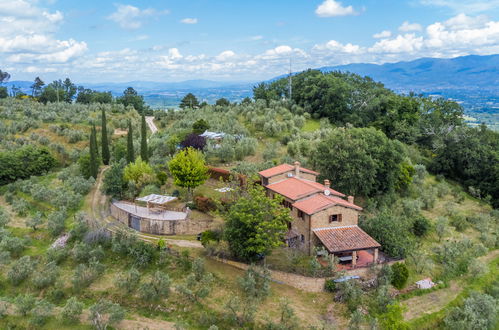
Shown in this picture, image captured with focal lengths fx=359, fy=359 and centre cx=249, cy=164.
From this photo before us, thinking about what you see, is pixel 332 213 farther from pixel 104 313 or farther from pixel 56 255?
pixel 56 255

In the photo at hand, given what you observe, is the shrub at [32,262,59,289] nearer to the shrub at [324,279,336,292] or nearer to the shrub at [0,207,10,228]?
the shrub at [0,207,10,228]

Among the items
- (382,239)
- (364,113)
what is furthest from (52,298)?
(364,113)

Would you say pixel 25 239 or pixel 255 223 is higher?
pixel 255 223

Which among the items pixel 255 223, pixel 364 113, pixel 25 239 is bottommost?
pixel 25 239

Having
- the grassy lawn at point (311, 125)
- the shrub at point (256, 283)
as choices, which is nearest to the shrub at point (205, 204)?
the shrub at point (256, 283)

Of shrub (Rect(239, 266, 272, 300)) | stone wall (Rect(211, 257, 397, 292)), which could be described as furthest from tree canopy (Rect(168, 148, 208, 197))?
shrub (Rect(239, 266, 272, 300))

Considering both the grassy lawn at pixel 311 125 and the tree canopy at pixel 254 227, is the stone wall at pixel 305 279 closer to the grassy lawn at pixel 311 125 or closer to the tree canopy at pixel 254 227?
the tree canopy at pixel 254 227

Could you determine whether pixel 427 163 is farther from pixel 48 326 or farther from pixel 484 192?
pixel 48 326
